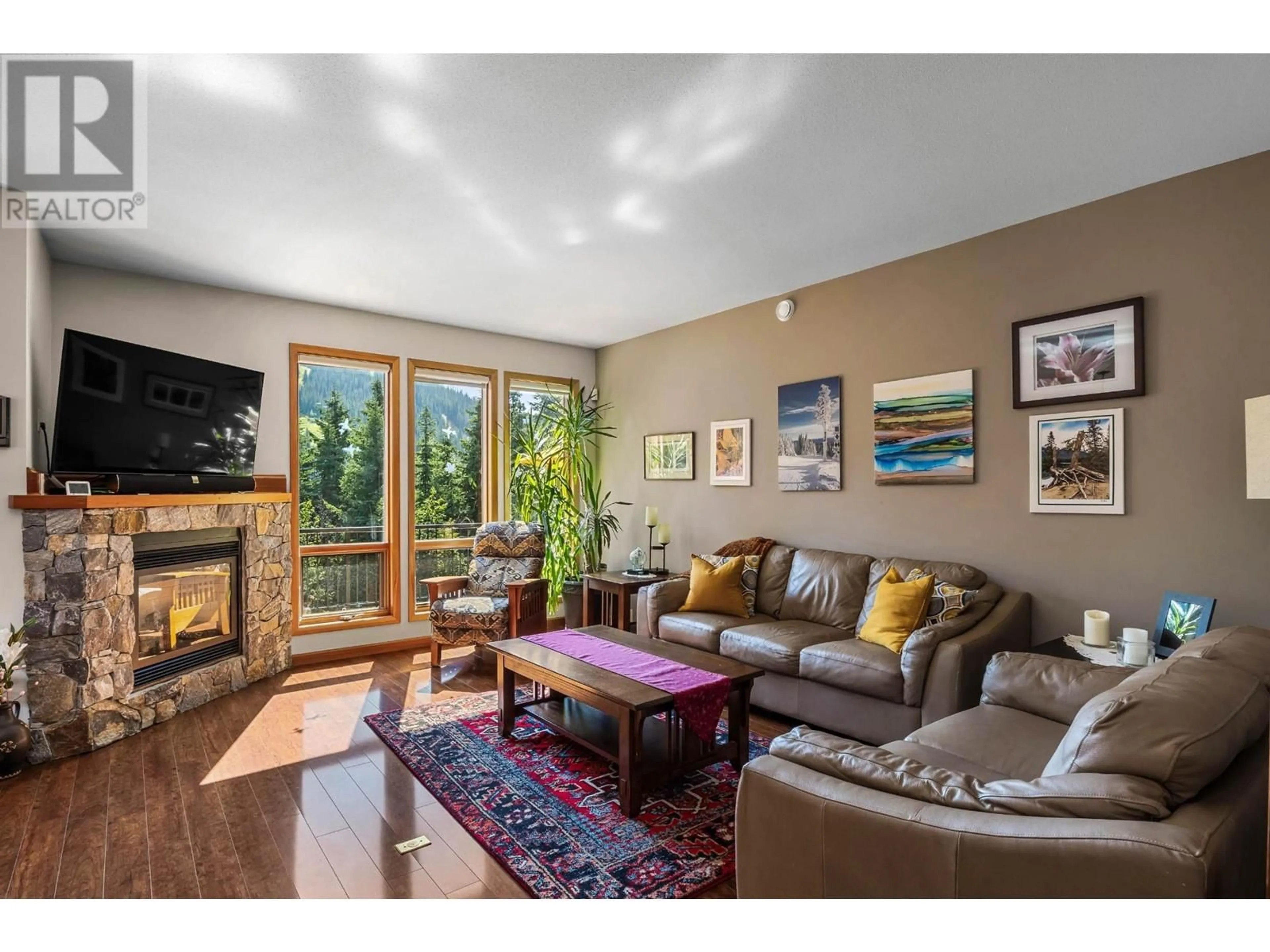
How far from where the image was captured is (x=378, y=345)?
17.7 feet

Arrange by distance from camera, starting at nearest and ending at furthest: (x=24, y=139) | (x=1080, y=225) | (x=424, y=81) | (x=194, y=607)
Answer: (x=424, y=81) → (x=24, y=139) → (x=1080, y=225) → (x=194, y=607)

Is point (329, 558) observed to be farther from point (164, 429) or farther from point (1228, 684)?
point (1228, 684)

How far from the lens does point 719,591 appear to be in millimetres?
4430

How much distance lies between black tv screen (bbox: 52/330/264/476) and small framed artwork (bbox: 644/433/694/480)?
121 inches

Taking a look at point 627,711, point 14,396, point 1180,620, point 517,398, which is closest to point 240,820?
point 627,711

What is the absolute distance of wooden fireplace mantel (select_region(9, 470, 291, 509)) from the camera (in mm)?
3246

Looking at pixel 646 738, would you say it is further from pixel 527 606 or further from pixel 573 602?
pixel 573 602

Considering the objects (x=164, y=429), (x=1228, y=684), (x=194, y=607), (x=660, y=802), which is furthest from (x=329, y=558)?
(x=1228, y=684)

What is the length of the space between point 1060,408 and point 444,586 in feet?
13.6

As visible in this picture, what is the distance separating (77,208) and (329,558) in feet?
9.03

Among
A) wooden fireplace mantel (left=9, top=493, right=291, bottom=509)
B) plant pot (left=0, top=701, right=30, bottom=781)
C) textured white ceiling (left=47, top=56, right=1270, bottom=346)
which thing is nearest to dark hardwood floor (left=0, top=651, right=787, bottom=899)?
plant pot (left=0, top=701, right=30, bottom=781)

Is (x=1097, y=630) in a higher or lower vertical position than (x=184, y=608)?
higher

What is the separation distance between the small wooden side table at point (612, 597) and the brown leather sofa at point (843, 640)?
0.29 meters
